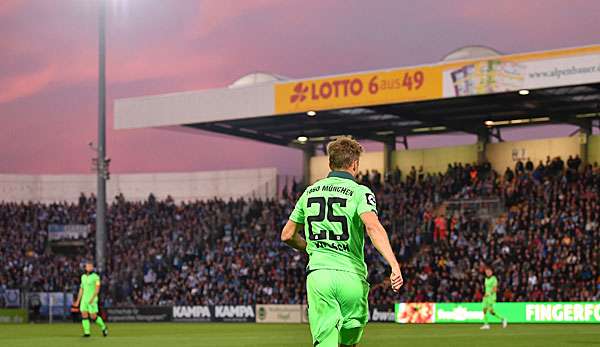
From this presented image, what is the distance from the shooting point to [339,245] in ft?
27.0

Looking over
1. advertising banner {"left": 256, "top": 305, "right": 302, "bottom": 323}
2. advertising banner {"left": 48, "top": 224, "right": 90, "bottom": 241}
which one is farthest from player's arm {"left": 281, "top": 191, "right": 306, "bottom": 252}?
advertising banner {"left": 48, "top": 224, "right": 90, "bottom": 241}

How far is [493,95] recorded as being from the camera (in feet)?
141

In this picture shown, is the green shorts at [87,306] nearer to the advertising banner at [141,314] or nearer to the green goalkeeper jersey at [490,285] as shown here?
the green goalkeeper jersey at [490,285]

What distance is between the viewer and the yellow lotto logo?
42750 mm

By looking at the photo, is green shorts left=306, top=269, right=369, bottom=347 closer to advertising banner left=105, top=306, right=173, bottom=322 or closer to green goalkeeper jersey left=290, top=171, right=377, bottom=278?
green goalkeeper jersey left=290, top=171, right=377, bottom=278

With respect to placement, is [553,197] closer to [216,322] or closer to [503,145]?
[503,145]

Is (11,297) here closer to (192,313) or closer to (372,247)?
(192,313)

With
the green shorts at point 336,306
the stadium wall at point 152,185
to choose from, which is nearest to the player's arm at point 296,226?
the green shorts at point 336,306

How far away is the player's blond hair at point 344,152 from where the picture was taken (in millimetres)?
8227

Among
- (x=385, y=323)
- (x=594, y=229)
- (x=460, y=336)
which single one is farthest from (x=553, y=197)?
(x=460, y=336)

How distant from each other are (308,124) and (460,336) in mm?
26080

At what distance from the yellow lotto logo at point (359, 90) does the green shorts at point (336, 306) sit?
34685 millimetres

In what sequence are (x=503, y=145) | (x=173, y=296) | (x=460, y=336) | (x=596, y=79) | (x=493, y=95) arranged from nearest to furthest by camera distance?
1. (x=460, y=336)
2. (x=596, y=79)
3. (x=493, y=95)
4. (x=173, y=296)
5. (x=503, y=145)

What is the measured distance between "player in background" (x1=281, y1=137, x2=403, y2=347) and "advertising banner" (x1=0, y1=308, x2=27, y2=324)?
3972 centimetres
